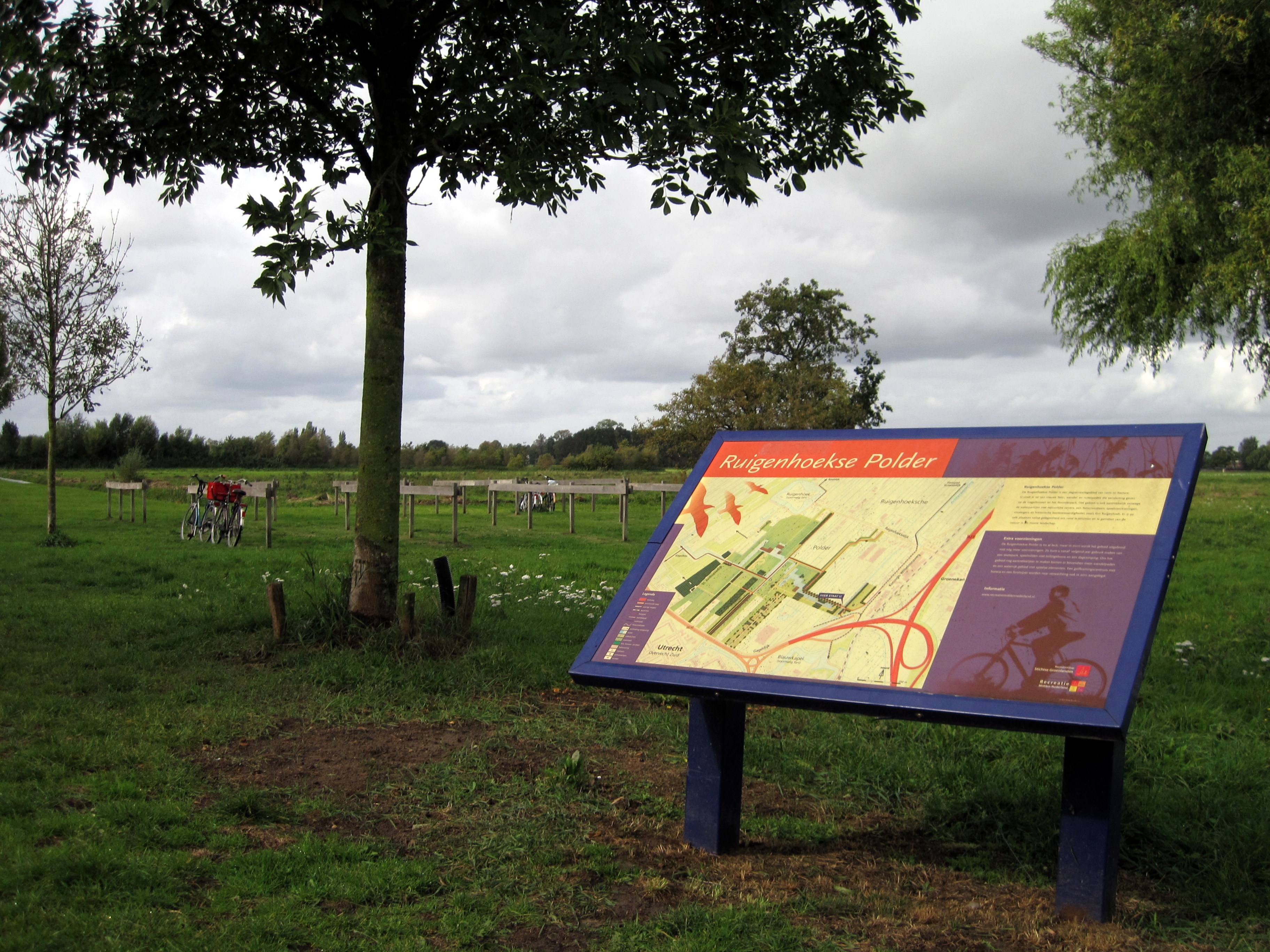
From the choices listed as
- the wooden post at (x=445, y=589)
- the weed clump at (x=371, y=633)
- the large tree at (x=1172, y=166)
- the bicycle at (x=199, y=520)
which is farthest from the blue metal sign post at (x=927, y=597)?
the bicycle at (x=199, y=520)

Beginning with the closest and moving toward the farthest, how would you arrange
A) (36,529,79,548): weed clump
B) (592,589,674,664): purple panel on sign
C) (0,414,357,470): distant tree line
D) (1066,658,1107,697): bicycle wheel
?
(1066,658,1107,697): bicycle wheel → (592,589,674,664): purple panel on sign → (36,529,79,548): weed clump → (0,414,357,470): distant tree line

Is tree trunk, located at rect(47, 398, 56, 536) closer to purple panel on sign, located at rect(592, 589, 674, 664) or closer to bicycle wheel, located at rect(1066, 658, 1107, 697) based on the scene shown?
purple panel on sign, located at rect(592, 589, 674, 664)

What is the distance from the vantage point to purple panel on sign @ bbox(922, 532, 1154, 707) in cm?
342

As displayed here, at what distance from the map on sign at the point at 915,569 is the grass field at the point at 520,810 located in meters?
0.98

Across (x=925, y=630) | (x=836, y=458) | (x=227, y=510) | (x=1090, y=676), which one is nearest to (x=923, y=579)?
(x=925, y=630)

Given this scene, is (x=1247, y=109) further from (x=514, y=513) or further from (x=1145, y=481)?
(x=514, y=513)

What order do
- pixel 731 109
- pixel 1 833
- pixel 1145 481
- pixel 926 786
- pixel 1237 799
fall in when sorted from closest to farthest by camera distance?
1. pixel 1145 481
2. pixel 1 833
3. pixel 1237 799
4. pixel 926 786
5. pixel 731 109

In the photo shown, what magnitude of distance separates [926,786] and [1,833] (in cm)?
450

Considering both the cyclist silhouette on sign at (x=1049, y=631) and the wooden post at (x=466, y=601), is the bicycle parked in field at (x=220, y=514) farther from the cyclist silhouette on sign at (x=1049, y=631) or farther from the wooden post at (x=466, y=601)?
the cyclist silhouette on sign at (x=1049, y=631)

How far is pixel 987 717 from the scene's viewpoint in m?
3.37

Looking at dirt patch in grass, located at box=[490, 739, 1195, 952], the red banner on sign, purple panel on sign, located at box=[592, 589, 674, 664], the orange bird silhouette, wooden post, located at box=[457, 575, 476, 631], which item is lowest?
dirt patch in grass, located at box=[490, 739, 1195, 952]

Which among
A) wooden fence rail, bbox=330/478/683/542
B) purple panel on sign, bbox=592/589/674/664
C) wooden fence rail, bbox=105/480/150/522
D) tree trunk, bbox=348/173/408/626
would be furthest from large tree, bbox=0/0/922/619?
wooden fence rail, bbox=105/480/150/522

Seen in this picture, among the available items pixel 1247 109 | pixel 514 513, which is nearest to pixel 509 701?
pixel 1247 109

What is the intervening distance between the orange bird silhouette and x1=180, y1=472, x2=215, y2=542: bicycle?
17.6m
